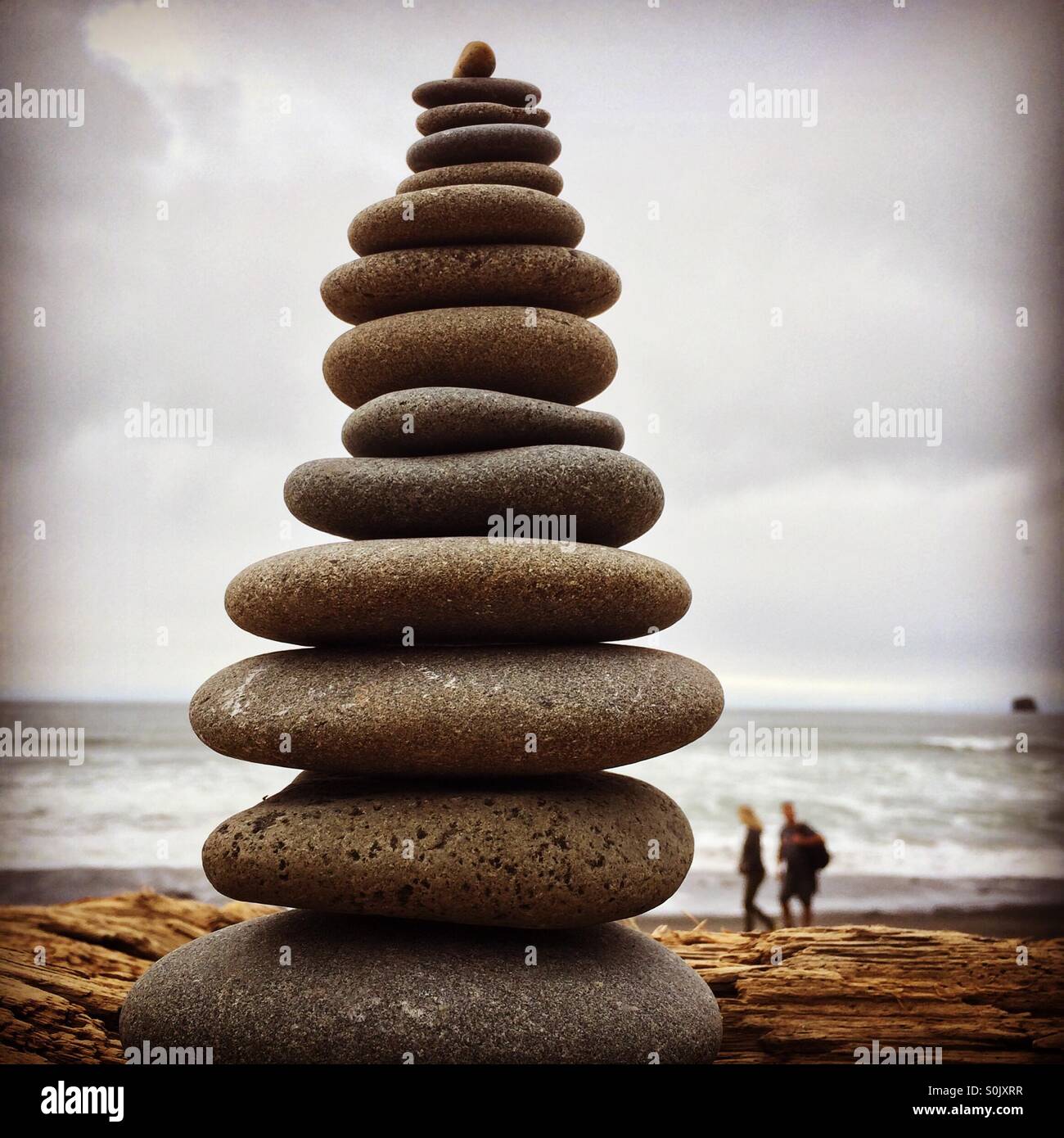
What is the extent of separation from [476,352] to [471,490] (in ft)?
3.47

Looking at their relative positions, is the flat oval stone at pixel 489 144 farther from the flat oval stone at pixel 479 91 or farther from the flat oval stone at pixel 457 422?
the flat oval stone at pixel 457 422

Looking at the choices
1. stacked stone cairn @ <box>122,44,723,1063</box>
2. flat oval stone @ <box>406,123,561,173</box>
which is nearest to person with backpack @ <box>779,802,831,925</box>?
stacked stone cairn @ <box>122,44,723,1063</box>

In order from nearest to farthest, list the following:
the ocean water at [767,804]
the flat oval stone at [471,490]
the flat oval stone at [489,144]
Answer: the flat oval stone at [471,490] → the flat oval stone at [489,144] → the ocean water at [767,804]

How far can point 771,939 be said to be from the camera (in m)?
8.12

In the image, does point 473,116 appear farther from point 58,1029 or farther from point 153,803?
point 153,803

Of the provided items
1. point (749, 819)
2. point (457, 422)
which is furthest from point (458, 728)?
point (749, 819)

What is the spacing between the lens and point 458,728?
16.5 ft

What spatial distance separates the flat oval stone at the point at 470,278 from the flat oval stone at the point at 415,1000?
3.97 metres

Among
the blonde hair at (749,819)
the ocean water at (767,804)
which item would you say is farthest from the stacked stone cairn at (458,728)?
the blonde hair at (749,819)

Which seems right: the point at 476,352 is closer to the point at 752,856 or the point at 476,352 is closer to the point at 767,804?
the point at 752,856

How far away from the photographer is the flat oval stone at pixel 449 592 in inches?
206

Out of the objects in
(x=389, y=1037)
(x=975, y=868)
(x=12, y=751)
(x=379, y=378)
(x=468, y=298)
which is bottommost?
(x=975, y=868)
